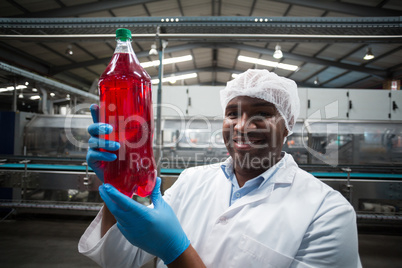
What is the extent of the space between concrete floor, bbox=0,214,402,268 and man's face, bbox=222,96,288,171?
2638 mm

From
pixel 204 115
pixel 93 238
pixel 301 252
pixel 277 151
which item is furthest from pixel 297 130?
pixel 93 238

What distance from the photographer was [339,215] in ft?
2.78

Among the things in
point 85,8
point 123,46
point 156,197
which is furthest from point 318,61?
point 156,197

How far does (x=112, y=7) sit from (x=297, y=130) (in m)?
5.22

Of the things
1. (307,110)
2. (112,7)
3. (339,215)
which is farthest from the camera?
(112,7)

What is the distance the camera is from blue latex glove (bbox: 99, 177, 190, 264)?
0.81 meters

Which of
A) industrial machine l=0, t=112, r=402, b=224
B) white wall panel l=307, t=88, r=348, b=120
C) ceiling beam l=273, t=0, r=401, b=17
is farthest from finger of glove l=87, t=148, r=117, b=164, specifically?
ceiling beam l=273, t=0, r=401, b=17

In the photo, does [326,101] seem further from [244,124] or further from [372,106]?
[244,124]

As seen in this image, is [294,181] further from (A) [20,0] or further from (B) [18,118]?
(A) [20,0]

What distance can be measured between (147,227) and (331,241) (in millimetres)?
707

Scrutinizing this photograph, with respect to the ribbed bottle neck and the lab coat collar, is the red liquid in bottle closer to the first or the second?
the ribbed bottle neck

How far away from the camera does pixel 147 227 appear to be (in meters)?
0.83

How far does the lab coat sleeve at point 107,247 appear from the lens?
99cm

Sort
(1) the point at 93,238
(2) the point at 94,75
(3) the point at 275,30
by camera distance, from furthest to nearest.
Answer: (2) the point at 94,75
(3) the point at 275,30
(1) the point at 93,238
